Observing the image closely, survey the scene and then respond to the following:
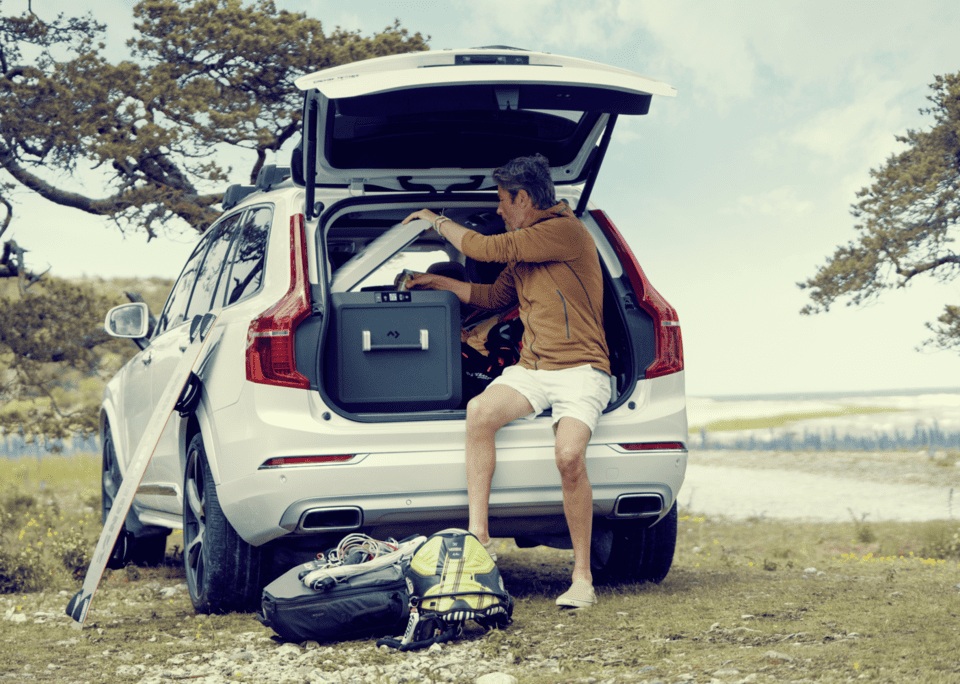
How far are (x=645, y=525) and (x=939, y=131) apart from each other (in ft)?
46.5

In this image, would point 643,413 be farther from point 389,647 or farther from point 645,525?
point 389,647

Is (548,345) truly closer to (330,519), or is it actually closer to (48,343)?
(330,519)

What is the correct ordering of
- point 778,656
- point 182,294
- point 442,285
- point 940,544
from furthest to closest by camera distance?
point 940,544 → point 182,294 → point 442,285 → point 778,656

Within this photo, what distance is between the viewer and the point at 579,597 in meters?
4.15

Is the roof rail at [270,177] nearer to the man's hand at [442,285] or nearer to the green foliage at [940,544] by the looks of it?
the man's hand at [442,285]

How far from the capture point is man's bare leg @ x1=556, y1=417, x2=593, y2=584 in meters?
4.05

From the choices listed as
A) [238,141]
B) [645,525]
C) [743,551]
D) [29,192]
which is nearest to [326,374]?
[645,525]

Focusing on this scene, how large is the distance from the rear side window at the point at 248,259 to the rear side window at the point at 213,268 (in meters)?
0.11

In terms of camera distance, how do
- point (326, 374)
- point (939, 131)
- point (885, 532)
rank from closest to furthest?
1. point (326, 374)
2. point (885, 532)
3. point (939, 131)

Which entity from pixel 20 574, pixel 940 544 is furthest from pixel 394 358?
pixel 940 544

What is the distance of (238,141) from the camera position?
13.3 meters

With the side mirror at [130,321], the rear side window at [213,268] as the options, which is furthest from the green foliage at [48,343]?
the rear side window at [213,268]

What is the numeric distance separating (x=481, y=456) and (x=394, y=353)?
616 millimetres

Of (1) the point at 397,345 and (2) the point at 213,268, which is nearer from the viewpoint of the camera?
(1) the point at 397,345
